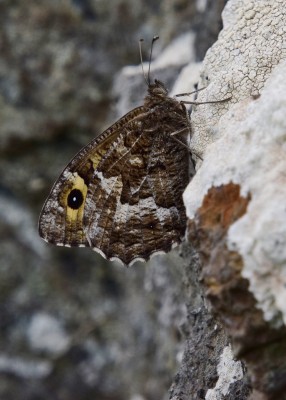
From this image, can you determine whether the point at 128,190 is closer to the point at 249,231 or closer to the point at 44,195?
the point at 249,231

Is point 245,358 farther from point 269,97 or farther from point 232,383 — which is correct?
point 269,97

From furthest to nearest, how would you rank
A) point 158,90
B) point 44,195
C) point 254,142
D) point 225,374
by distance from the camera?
1. point 44,195
2. point 158,90
3. point 225,374
4. point 254,142

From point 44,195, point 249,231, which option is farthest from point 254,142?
point 44,195

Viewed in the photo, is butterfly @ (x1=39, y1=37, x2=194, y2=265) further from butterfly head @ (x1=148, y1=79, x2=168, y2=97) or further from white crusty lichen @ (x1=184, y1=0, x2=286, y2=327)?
white crusty lichen @ (x1=184, y1=0, x2=286, y2=327)

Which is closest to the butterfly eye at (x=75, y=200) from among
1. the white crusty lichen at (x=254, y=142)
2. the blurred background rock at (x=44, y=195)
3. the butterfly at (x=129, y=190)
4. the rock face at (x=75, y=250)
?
the butterfly at (x=129, y=190)

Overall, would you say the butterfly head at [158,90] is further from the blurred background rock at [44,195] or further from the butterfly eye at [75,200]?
the blurred background rock at [44,195]

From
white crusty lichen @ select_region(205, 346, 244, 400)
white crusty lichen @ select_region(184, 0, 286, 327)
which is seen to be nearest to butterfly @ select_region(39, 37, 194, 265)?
white crusty lichen @ select_region(184, 0, 286, 327)
